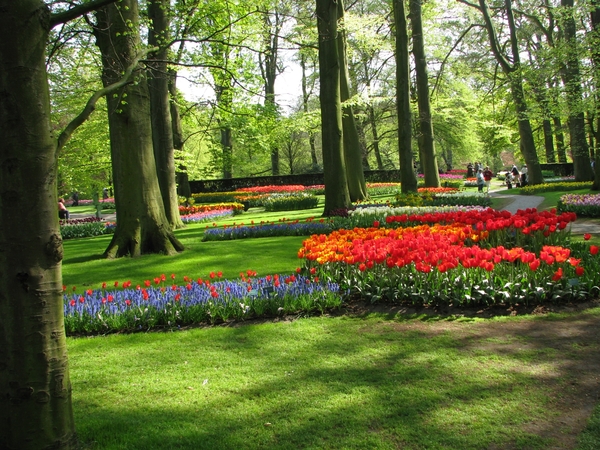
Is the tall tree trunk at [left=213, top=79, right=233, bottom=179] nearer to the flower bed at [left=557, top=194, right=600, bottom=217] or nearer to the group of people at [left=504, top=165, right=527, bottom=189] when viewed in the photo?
the flower bed at [left=557, top=194, right=600, bottom=217]

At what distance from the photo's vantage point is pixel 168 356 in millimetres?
4273

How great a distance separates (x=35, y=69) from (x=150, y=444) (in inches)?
82.9

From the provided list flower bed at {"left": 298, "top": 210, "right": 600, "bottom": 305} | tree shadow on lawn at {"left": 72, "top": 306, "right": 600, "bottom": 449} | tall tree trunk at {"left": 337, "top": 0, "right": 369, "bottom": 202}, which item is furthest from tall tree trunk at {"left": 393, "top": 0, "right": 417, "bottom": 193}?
tree shadow on lawn at {"left": 72, "top": 306, "right": 600, "bottom": 449}

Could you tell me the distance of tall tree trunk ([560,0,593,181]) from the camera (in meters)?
16.5

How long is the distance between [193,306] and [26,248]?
2.95 metres

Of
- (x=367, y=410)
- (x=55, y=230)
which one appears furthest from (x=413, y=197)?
(x=55, y=230)

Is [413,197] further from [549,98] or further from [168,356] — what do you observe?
[168,356]

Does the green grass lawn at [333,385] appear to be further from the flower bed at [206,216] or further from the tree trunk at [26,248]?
the flower bed at [206,216]

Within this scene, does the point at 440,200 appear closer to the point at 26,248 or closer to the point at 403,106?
the point at 403,106

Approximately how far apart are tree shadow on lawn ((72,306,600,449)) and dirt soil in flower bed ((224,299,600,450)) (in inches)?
0.5

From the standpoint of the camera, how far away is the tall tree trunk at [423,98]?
20.5 metres

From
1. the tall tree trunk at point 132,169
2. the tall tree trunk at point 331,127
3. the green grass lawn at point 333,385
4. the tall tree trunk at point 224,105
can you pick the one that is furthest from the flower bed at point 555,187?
the green grass lawn at point 333,385

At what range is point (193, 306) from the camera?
522cm

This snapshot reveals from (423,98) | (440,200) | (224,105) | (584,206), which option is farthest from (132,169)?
(423,98)
